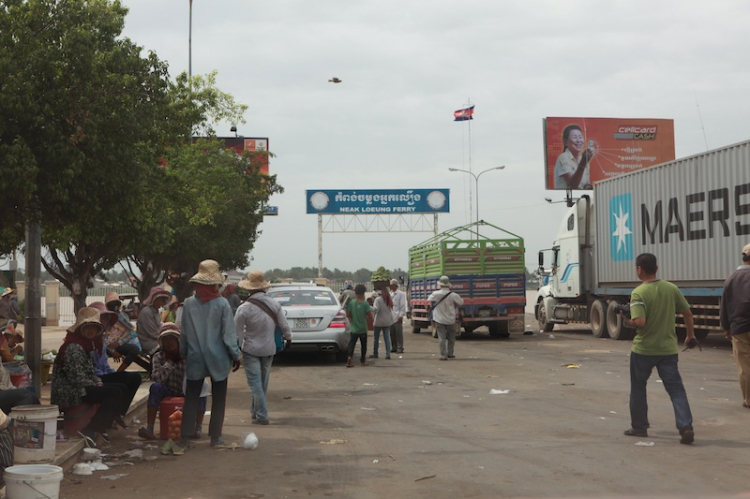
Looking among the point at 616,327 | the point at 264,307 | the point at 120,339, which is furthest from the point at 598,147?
the point at 264,307

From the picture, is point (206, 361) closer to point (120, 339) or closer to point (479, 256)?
point (120, 339)

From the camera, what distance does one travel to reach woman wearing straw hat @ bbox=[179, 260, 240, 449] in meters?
8.14

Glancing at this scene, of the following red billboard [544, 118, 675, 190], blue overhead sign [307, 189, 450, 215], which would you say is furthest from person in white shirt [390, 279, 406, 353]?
Result: blue overhead sign [307, 189, 450, 215]

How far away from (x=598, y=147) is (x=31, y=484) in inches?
2086

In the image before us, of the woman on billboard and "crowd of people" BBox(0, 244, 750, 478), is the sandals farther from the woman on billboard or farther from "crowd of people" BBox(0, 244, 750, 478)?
the woman on billboard

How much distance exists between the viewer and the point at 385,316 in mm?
17938

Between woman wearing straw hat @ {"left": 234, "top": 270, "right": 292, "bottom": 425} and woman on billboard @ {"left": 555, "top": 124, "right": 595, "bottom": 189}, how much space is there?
150 ft

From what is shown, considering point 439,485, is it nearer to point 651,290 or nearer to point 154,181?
point 651,290

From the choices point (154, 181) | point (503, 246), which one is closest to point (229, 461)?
point (154, 181)

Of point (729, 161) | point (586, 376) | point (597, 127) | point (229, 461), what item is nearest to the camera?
point (229, 461)

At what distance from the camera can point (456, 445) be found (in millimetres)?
8156

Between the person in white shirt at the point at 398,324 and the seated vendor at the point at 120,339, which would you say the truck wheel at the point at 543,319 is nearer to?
the person in white shirt at the point at 398,324

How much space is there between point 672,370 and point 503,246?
17254mm

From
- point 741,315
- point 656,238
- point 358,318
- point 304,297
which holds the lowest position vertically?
point 358,318
